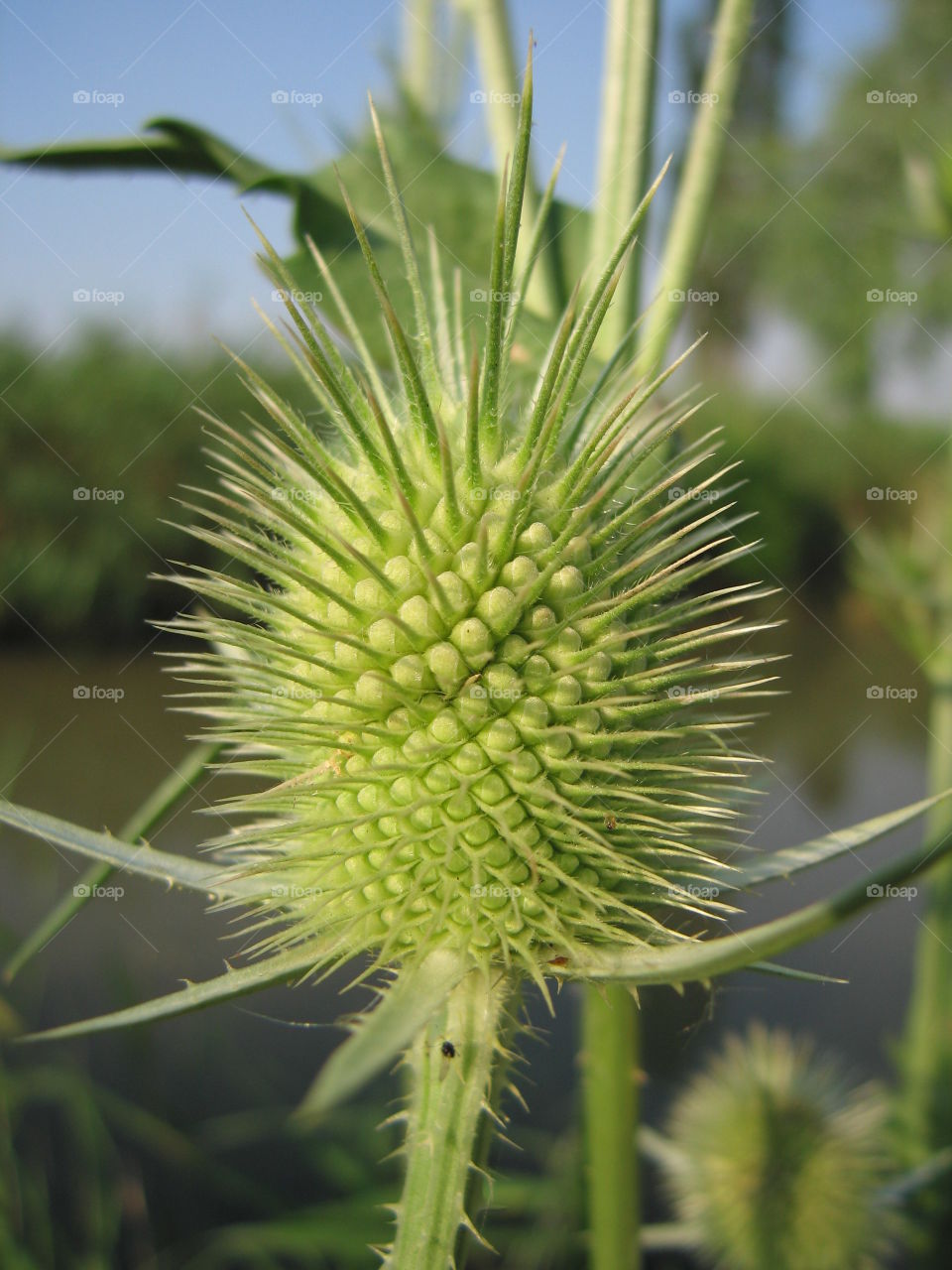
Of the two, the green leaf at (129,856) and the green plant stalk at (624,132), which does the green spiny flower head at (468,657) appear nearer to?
the green leaf at (129,856)

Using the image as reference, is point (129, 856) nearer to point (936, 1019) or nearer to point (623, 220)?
point (623, 220)

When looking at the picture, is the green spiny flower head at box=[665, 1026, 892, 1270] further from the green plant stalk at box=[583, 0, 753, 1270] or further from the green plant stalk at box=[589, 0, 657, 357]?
the green plant stalk at box=[589, 0, 657, 357]

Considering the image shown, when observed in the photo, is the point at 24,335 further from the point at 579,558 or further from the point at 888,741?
the point at 888,741

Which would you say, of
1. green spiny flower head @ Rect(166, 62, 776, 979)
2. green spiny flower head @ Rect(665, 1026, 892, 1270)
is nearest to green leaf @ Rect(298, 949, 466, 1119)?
green spiny flower head @ Rect(166, 62, 776, 979)

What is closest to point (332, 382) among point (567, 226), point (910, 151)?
point (567, 226)

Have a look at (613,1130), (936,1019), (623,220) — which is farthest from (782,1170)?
(623,220)
